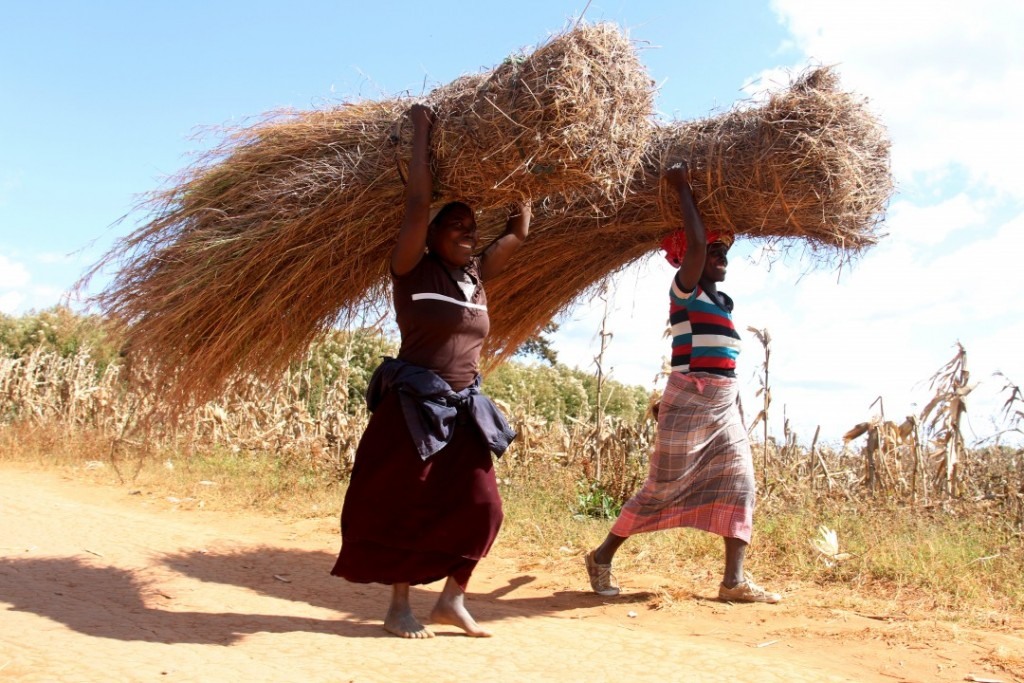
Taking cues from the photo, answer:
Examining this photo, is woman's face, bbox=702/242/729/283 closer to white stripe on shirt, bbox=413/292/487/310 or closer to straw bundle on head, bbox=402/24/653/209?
straw bundle on head, bbox=402/24/653/209

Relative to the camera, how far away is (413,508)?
333cm

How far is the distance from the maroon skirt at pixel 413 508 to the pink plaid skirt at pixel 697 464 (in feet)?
3.51

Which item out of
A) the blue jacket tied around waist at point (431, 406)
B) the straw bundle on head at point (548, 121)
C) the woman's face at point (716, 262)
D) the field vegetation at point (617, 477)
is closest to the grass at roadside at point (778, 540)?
the field vegetation at point (617, 477)

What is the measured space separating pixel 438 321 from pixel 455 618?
3.84 feet

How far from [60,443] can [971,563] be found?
8.34m

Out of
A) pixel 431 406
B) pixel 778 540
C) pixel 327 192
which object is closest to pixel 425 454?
pixel 431 406

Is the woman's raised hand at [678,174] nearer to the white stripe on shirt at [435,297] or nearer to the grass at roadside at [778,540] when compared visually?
the white stripe on shirt at [435,297]

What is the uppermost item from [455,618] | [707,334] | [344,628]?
[707,334]

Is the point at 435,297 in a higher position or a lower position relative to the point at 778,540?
higher

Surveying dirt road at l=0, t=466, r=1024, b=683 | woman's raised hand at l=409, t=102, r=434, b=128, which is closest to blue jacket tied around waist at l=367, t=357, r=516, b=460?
dirt road at l=0, t=466, r=1024, b=683

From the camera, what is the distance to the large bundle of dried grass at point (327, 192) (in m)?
3.12

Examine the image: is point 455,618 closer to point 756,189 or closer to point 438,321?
point 438,321

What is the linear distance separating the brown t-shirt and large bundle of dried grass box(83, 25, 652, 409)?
0.37 meters

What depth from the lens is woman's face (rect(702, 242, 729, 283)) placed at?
417 cm
